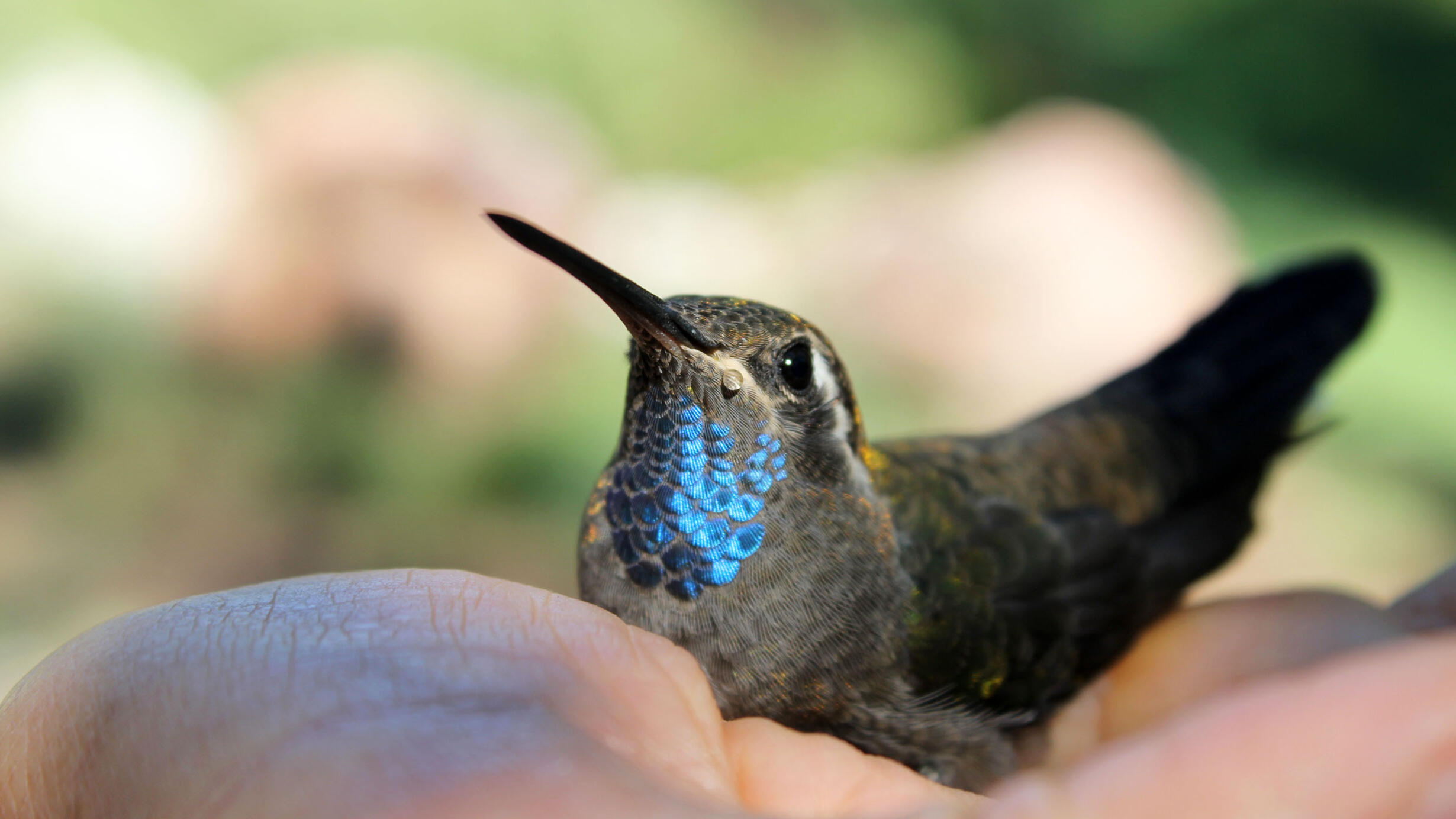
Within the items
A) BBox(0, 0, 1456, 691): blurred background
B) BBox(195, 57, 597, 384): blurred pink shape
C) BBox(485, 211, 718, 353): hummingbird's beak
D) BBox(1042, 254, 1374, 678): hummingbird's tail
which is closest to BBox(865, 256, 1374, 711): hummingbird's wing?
BBox(1042, 254, 1374, 678): hummingbird's tail

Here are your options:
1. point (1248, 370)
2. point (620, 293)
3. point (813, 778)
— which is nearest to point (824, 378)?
point (620, 293)

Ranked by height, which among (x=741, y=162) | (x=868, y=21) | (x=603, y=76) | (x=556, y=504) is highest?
(x=868, y=21)

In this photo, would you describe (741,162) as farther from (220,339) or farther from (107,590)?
(107,590)

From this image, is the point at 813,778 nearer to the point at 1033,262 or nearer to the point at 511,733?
the point at 511,733

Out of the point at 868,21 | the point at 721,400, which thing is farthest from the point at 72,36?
the point at 721,400

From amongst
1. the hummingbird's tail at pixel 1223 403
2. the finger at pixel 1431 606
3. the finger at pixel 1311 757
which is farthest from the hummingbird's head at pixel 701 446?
the finger at pixel 1431 606

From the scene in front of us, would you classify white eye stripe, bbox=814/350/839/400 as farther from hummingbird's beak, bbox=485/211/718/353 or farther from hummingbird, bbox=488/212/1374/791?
hummingbird's beak, bbox=485/211/718/353
